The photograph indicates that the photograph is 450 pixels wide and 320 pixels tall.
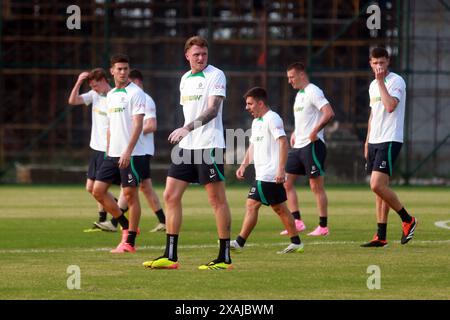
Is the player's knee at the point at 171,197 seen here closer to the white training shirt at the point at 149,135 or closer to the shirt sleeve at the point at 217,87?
the shirt sleeve at the point at 217,87

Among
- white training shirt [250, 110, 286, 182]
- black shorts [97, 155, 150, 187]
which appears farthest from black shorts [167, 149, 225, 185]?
black shorts [97, 155, 150, 187]

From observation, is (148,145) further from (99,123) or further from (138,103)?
(138,103)

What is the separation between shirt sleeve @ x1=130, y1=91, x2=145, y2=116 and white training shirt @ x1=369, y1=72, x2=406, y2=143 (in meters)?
2.52

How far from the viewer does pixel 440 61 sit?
116 feet

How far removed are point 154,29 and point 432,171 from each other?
11.1 m

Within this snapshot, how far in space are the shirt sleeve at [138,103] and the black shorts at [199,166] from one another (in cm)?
187

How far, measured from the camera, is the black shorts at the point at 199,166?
1000 centimetres

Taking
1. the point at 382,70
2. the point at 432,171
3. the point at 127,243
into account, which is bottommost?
the point at 432,171

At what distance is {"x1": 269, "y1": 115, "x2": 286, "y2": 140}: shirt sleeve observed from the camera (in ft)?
38.7

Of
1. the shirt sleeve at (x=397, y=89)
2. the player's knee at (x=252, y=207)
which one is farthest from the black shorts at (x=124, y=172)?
the shirt sleeve at (x=397, y=89)

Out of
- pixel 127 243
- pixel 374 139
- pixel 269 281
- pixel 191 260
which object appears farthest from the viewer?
pixel 374 139

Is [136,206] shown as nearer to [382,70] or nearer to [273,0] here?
[382,70]

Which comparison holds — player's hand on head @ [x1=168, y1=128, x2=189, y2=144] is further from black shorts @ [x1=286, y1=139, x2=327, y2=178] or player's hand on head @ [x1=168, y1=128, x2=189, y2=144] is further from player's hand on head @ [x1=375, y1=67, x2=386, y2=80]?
black shorts @ [x1=286, y1=139, x2=327, y2=178]

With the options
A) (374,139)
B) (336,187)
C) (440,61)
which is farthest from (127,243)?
(440,61)
